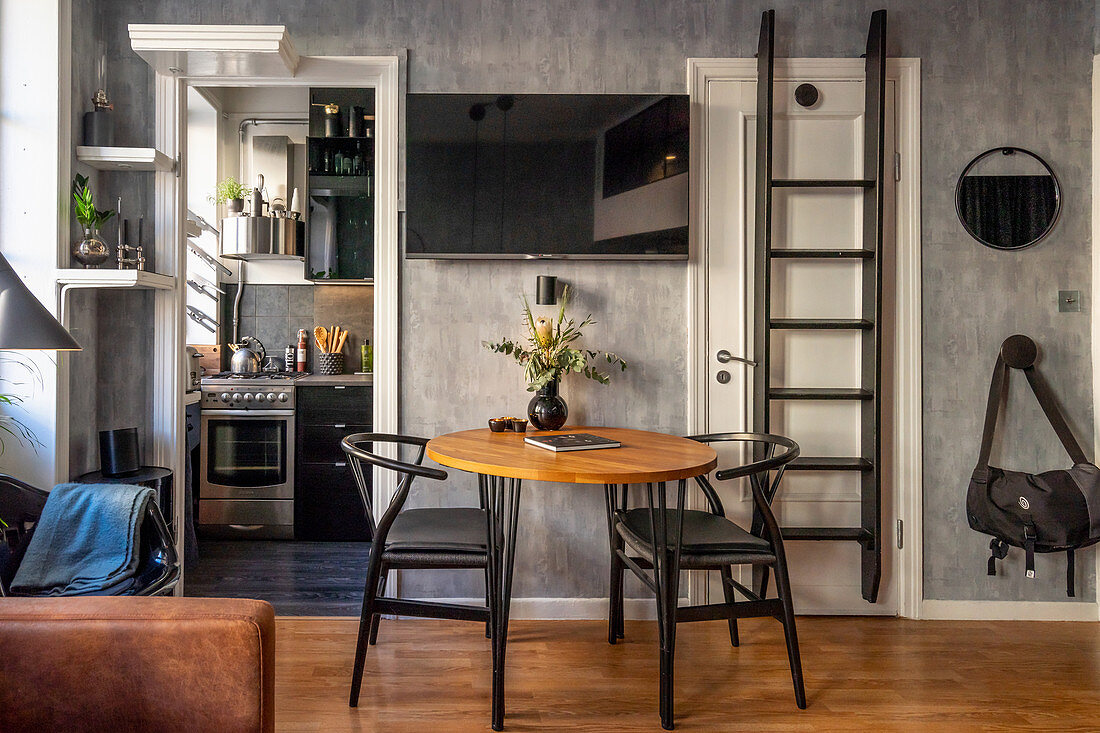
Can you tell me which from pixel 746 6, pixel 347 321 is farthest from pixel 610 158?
pixel 347 321

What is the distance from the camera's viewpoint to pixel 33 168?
2566mm

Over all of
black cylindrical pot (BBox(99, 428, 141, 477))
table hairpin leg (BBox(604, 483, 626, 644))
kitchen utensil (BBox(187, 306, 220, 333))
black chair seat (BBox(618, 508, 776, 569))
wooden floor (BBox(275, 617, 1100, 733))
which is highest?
kitchen utensil (BBox(187, 306, 220, 333))

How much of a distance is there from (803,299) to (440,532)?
175 cm

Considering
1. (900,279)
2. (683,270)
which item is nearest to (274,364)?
(683,270)

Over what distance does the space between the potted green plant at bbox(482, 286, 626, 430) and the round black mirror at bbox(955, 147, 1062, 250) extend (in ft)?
5.19

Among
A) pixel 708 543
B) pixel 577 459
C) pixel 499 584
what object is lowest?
pixel 499 584

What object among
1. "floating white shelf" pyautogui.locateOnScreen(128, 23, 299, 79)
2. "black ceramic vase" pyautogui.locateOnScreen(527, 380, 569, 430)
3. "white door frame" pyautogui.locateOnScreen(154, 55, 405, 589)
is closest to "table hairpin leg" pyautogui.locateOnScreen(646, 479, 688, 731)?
"black ceramic vase" pyautogui.locateOnScreen(527, 380, 569, 430)

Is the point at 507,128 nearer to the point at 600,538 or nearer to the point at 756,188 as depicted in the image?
the point at 756,188

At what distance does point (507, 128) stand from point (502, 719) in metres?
2.09

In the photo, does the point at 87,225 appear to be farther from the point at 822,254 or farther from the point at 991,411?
the point at 991,411

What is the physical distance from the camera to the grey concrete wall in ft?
9.58

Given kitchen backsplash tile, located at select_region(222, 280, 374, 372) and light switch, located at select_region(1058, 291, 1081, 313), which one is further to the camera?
kitchen backsplash tile, located at select_region(222, 280, 374, 372)

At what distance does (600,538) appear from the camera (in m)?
2.97

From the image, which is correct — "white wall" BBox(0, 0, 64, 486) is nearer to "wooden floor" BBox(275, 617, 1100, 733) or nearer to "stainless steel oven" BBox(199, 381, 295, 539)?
"wooden floor" BBox(275, 617, 1100, 733)
